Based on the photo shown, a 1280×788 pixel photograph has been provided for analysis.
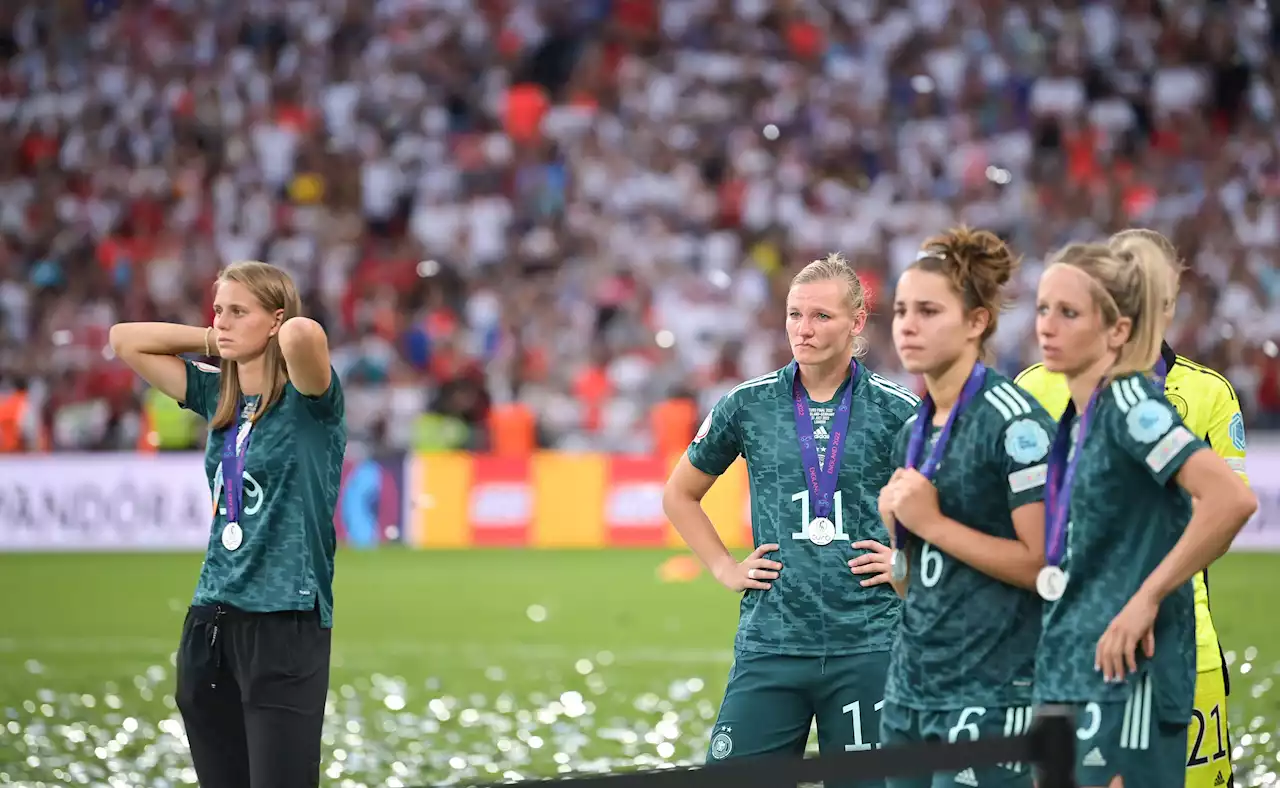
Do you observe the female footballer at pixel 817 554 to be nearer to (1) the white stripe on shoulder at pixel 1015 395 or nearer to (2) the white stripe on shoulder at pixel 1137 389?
(1) the white stripe on shoulder at pixel 1015 395

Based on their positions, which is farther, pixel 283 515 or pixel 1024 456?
pixel 283 515

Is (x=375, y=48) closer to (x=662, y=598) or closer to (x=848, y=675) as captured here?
(x=662, y=598)

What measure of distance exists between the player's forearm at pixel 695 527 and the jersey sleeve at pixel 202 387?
1.66 meters

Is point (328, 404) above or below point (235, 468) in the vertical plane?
above

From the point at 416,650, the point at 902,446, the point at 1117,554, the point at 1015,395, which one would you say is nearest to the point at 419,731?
the point at 416,650

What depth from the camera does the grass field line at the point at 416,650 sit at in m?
12.3

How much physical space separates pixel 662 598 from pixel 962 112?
10.7 meters

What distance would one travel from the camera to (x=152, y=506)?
1969 cm

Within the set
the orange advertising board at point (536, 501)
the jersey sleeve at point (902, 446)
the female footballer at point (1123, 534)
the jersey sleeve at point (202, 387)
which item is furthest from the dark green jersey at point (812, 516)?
the orange advertising board at point (536, 501)

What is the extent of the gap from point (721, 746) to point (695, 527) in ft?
2.76

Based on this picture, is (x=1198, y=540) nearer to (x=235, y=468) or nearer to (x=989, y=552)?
(x=989, y=552)

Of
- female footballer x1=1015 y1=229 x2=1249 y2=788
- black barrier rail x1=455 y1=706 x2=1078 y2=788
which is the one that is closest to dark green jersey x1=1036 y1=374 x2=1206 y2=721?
black barrier rail x1=455 y1=706 x2=1078 y2=788

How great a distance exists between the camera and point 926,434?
15.3 ft

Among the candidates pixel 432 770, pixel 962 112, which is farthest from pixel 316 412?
pixel 962 112
